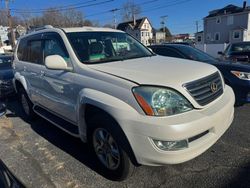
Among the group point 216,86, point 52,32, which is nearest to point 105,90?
point 216,86

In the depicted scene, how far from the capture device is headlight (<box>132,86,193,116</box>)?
8.00 ft

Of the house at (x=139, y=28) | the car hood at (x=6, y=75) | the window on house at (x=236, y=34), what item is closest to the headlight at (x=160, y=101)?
the car hood at (x=6, y=75)

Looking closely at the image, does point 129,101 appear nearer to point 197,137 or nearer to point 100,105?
point 100,105

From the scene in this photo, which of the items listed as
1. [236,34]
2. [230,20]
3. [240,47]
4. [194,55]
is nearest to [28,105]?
[194,55]

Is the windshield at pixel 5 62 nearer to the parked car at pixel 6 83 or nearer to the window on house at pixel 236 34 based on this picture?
the parked car at pixel 6 83

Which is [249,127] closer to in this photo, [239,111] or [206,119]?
[239,111]

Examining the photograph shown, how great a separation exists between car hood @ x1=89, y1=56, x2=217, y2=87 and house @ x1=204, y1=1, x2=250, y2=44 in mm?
37984

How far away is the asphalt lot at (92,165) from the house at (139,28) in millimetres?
55979

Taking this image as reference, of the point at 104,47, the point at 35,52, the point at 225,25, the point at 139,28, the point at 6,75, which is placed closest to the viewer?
the point at 104,47

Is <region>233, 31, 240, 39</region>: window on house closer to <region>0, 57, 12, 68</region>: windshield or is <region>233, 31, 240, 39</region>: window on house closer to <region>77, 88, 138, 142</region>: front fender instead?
<region>0, 57, 12, 68</region>: windshield

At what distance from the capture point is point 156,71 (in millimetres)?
2848

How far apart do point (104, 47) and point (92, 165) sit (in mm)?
1821

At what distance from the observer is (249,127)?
4.30m

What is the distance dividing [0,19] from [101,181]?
65.9 m
